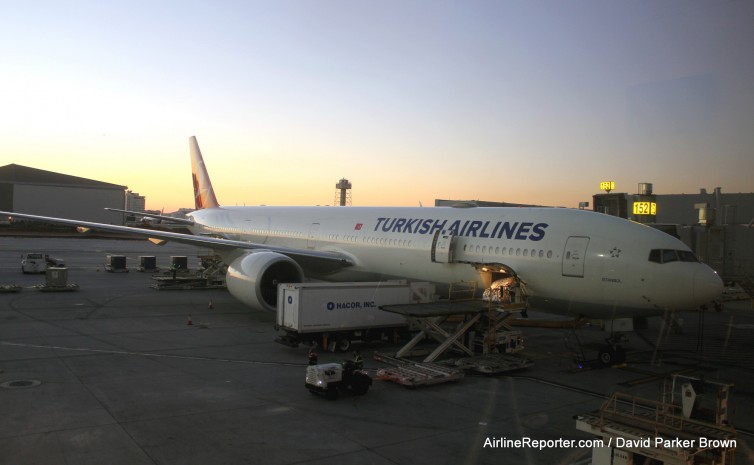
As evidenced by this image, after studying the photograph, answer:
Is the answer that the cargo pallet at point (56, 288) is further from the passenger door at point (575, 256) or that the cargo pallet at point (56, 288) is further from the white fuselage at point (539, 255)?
the passenger door at point (575, 256)

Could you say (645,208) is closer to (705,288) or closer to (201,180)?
(705,288)

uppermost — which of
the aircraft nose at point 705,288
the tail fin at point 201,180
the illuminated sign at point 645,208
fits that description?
the tail fin at point 201,180

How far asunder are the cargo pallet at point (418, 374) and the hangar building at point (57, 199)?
9504 cm

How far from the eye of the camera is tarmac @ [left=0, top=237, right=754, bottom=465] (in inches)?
320

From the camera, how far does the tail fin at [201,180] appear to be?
35.8m

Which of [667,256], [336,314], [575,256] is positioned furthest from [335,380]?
[667,256]

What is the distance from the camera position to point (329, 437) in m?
8.67

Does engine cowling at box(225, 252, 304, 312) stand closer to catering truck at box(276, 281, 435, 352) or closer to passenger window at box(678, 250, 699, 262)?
catering truck at box(276, 281, 435, 352)

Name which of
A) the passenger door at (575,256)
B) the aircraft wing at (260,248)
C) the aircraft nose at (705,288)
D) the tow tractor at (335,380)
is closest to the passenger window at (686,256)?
the aircraft nose at (705,288)

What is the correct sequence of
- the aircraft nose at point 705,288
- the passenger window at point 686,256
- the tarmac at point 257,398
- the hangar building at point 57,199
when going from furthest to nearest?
the hangar building at point 57,199
the passenger window at point 686,256
the aircraft nose at point 705,288
the tarmac at point 257,398

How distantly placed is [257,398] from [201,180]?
2812cm

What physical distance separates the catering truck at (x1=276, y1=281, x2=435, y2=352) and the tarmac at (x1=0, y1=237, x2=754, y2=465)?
52 centimetres

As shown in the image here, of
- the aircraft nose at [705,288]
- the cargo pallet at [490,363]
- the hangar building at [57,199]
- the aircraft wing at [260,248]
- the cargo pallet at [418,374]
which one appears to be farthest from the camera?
the hangar building at [57,199]

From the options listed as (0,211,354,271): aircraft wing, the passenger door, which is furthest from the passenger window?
(0,211,354,271): aircraft wing
